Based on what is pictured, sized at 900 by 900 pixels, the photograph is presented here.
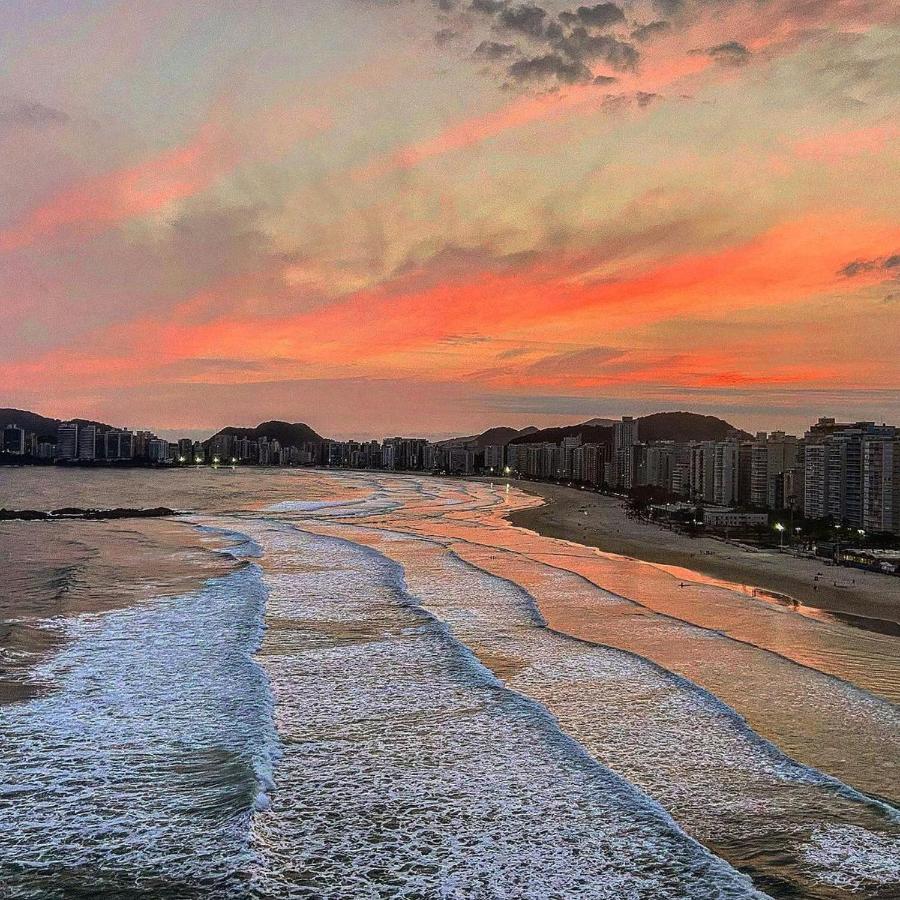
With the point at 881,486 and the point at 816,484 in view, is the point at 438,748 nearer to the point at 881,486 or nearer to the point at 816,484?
the point at 881,486

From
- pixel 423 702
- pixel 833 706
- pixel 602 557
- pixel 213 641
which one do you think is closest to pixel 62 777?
pixel 423 702

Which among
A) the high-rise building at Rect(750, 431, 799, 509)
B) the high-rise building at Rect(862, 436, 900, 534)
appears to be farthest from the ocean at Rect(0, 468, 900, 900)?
the high-rise building at Rect(750, 431, 799, 509)

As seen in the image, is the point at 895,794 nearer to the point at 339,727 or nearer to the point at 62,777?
the point at 339,727

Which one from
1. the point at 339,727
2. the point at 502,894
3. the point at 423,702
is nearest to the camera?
the point at 502,894

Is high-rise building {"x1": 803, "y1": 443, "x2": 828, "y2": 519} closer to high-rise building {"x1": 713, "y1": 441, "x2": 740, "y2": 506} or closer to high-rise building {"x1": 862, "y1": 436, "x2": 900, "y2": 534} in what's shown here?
high-rise building {"x1": 862, "y1": 436, "x2": 900, "y2": 534}

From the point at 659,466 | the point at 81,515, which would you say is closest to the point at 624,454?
the point at 659,466

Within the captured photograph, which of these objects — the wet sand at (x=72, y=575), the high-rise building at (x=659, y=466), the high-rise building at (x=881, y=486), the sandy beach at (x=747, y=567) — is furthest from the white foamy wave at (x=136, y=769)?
the high-rise building at (x=659, y=466)
